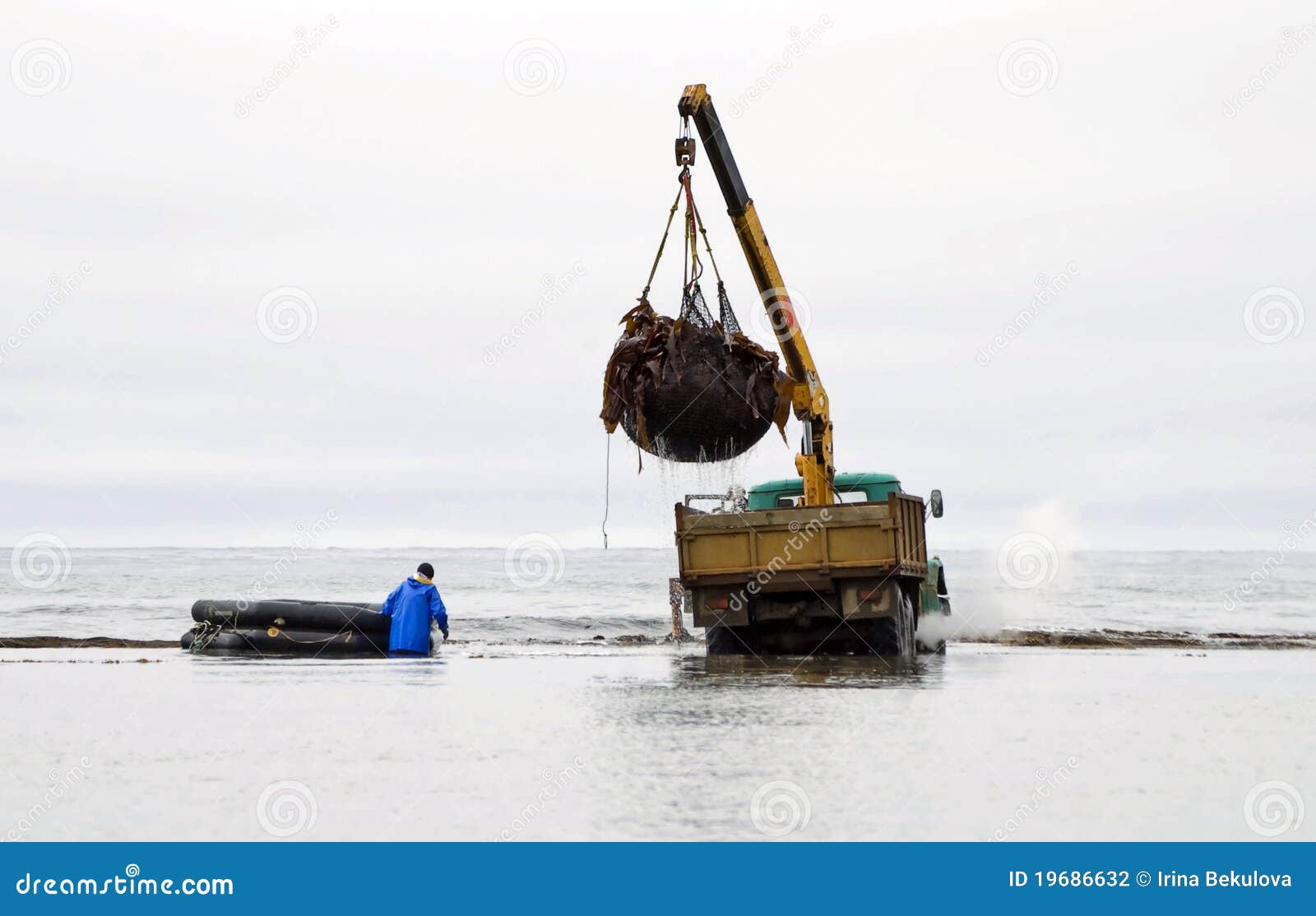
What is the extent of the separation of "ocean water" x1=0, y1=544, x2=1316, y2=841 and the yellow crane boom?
2921mm

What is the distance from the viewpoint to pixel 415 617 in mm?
18047

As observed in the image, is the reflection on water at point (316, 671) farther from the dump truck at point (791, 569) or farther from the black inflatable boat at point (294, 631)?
the dump truck at point (791, 569)

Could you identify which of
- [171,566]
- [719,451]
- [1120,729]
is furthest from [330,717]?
[171,566]

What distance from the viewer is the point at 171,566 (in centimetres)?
5806

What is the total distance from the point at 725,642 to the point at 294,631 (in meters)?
5.29

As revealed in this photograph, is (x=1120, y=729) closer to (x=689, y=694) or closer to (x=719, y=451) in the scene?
(x=689, y=694)

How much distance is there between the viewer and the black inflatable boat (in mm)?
19250

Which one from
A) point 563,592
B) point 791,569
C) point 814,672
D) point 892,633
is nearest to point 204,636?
point 791,569

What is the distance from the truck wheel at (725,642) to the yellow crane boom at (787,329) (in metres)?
2.14

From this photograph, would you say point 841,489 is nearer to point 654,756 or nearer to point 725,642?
point 725,642

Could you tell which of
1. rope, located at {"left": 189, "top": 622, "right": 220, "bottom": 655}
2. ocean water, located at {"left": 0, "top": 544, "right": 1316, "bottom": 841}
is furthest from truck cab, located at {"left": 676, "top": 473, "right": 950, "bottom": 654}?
rope, located at {"left": 189, "top": 622, "right": 220, "bottom": 655}

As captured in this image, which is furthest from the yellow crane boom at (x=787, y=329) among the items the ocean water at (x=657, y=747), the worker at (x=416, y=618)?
the worker at (x=416, y=618)

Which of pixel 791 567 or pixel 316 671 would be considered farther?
pixel 791 567
